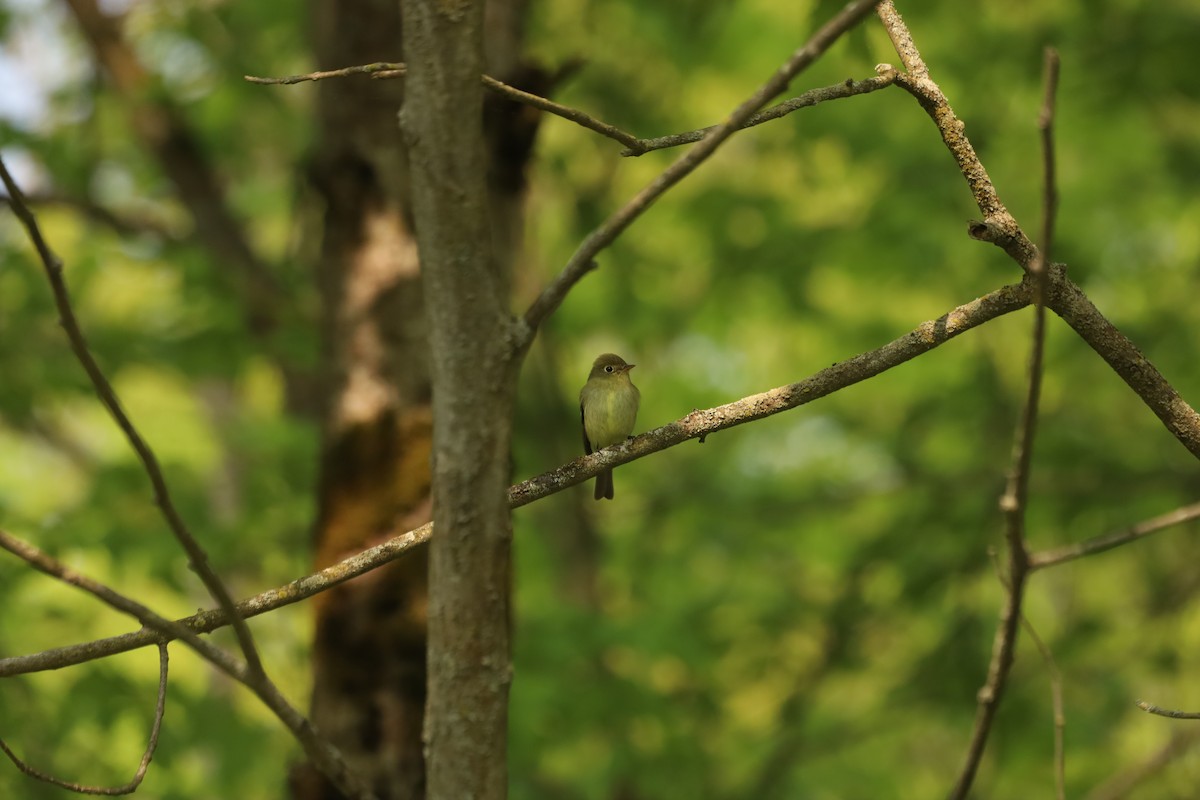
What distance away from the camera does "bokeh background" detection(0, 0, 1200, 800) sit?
5.80 metres

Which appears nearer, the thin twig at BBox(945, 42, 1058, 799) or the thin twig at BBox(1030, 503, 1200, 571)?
the thin twig at BBox(945, 42, 1058, 799)

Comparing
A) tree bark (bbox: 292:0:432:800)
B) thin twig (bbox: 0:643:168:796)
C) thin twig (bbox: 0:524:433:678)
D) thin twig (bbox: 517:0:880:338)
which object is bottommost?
thin twig (bbox: 0:643:168:796)

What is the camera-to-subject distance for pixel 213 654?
1.70 m

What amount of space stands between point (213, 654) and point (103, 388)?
0.44 m

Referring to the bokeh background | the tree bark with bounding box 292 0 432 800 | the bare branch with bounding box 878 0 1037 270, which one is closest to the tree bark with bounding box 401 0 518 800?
the bare branch with bounding box 878 0 1037 270

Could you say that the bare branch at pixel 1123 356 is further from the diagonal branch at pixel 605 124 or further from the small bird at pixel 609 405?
the small bird at pixel 609 405

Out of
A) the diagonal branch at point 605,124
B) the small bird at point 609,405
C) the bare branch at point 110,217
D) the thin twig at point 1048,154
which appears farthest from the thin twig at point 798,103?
the bare branch at point 110,217

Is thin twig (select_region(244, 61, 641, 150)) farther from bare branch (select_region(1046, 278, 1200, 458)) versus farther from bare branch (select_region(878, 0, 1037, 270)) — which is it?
bare branch (select_region(1046, 278, 1200, 458))

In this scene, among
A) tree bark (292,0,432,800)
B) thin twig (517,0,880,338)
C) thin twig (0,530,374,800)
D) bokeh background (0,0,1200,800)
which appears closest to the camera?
thin twig (517,0,880,338)

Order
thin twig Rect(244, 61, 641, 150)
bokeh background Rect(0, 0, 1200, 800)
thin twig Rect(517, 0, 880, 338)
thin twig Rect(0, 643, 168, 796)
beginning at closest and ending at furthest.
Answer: thin twig Rect(517, 0, 880, 338), thin twig Rect(0, 643, 168, 796), thin twig Rect(244, 61, 641, 150), bokeh background Rect(0, 0, 1200, 800)

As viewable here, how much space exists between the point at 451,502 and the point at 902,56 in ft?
4.04

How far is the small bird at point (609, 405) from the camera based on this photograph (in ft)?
15.0

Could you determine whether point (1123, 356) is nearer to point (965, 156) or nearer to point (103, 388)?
point (965, 156)

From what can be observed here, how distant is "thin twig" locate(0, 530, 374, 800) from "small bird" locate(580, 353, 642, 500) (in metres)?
2.56
